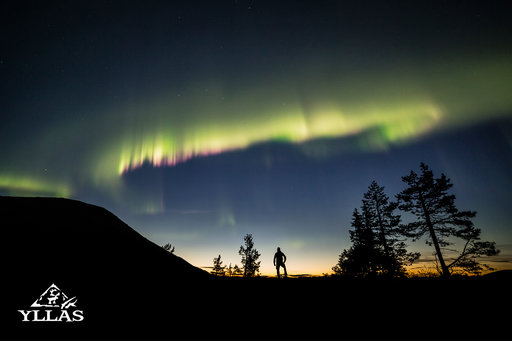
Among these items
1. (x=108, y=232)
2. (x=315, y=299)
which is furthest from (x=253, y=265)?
(x=315, y=299)

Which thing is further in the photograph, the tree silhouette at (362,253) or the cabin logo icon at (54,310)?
the tree silhouette at (362,253)

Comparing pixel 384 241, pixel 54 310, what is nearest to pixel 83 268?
pixel 54 310

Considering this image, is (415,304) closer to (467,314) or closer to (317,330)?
(467,314)

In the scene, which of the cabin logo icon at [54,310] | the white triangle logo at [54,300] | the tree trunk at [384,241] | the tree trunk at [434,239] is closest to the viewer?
the cabin logo icon at [54,310]

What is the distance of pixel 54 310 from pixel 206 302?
4759 mm

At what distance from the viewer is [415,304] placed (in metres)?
5.26

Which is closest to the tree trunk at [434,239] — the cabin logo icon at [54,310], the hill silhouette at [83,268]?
the hill silhouette at [83,268]

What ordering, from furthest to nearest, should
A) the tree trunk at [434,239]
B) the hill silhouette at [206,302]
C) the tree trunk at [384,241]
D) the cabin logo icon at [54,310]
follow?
the tree trunk at [384,241] < the tree trunk at [434,239] < the cabin logo icon at [54,310] < the hill silhouette at [206,302]

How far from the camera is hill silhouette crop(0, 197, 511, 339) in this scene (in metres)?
4.42

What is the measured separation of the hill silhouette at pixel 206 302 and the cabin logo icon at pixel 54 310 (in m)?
0.15

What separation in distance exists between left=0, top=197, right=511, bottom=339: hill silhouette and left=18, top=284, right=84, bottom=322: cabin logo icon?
0.50ft

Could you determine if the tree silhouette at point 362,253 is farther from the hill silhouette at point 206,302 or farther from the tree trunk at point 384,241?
the hill silhouette at point 206,302

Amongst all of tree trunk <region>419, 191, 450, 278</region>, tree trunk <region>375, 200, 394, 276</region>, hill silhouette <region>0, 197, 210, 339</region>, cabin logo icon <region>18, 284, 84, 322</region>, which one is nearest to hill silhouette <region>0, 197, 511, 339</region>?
hill silhouette <region>0, 197, 210, 339</region>

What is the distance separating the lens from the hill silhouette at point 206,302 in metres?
4.42
